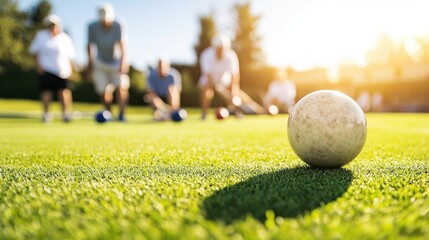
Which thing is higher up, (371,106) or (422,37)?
(422,37)

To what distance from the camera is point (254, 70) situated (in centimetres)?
3772

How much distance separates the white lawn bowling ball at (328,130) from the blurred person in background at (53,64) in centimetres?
752

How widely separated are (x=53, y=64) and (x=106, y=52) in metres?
1.20

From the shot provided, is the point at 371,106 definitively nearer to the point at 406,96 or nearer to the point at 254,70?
the point at 406,96

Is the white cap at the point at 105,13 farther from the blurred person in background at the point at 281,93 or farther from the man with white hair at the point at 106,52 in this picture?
the blurred person in background at the point at 281,93

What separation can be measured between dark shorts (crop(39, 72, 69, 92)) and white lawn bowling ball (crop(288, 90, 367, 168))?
753 cm

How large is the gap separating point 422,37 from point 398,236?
216 ft

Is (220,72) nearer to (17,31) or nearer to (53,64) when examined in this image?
(53,64)

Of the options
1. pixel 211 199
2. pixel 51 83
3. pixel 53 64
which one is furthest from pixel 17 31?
pixel 211 199

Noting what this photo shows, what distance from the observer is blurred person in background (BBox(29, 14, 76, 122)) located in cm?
908

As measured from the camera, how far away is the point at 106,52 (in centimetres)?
925

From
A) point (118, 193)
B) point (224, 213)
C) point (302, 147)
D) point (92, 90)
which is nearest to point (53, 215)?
point (118, 193)

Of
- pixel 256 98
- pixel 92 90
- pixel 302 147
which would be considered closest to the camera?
pixel 302 147

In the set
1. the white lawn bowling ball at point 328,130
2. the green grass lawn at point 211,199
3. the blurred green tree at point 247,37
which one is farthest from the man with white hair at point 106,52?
the blurred green tree at point 247,37
